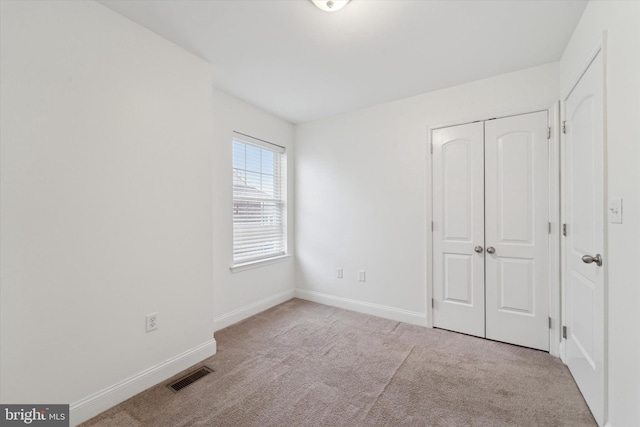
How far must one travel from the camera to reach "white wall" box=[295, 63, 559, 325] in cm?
263

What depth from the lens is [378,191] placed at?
321cm

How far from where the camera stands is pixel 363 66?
7.82 feet

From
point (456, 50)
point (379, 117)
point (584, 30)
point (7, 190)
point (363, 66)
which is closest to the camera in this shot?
point (7, 190)

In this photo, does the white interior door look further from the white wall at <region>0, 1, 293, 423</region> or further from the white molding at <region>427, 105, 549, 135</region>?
the white wall at <region>0, 1, 293, 423</region>

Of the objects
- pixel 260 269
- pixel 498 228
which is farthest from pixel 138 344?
pixel 498 228

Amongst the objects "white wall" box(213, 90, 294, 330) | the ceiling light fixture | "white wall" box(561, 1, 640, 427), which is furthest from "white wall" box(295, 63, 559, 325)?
the ceiling light fixture

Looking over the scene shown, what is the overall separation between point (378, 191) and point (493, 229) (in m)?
1.23

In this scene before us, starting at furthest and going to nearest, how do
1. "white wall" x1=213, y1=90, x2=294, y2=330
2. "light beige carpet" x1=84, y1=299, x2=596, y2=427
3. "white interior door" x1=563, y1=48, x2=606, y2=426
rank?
"white wall" x1=213, y1=90, x2=294, y2=330 → "light beige carpet" x1=84, y1=299, x2=596, y2=427 → "white interior door" x1=563, y1=48, x2=606, y2=426

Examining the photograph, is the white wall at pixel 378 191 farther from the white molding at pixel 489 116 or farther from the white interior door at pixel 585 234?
the white interior door at pixel 585 234

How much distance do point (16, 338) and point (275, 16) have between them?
7.69 ft

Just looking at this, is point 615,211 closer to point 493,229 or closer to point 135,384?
point 493,229

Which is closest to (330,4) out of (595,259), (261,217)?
(595,259)

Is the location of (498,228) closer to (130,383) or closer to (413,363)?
(413,363)

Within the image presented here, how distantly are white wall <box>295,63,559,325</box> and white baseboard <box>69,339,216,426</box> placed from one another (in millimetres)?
1760
